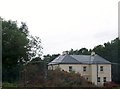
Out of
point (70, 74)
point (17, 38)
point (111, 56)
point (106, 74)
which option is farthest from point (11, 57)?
point (111, 56)

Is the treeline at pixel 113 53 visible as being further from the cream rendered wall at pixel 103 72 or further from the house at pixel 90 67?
the house at pixel 90 67

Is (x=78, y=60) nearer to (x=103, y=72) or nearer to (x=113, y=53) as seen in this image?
(x=103, y=72)

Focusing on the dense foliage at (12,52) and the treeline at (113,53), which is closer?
the dense foliage at (12,52)

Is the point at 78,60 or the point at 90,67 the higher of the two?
the point at 78,60

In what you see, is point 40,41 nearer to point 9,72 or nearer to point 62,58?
point 9,72

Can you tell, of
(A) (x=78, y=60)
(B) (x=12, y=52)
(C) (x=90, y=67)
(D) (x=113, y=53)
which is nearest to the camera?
(B) (x=12, y=52)

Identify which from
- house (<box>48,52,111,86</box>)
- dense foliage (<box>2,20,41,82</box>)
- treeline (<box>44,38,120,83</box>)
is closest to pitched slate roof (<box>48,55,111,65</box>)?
house (<box>48,52,111,86</box>)

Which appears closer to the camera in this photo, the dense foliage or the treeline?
the dense foliage

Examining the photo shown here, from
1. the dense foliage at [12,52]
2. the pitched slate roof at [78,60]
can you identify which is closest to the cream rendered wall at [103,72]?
the pitched slate roof at [78,60]

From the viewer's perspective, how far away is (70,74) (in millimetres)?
26500

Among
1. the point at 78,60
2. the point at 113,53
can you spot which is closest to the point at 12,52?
the point at 78,60

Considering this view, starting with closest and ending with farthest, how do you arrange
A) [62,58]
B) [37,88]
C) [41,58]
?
[37,88] → [41,58] → [62,58]

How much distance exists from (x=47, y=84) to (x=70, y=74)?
8.93 feet

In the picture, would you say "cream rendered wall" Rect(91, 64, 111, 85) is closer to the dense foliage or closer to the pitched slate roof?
the pitched slate roof
